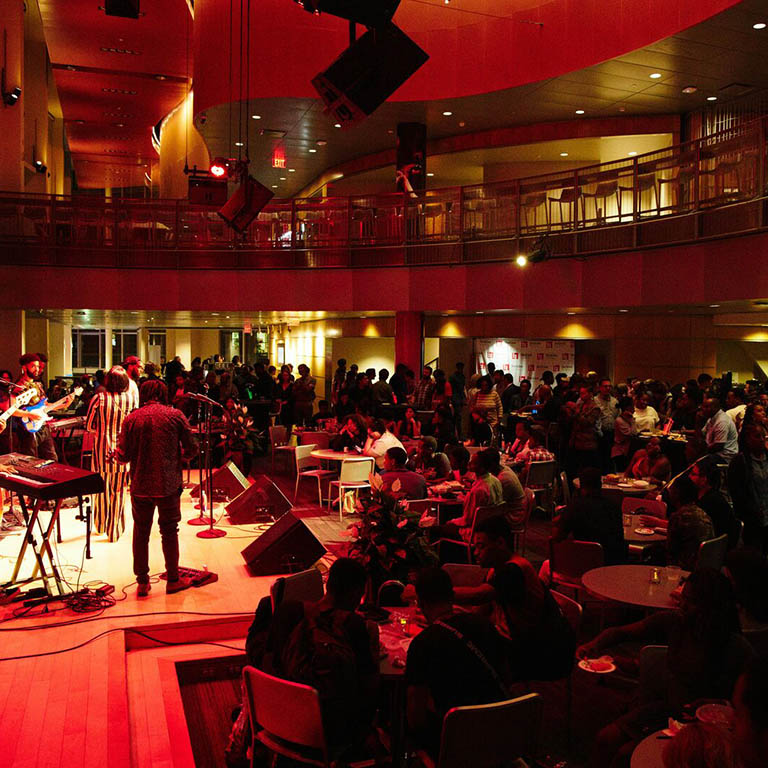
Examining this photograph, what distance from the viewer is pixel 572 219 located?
559 inches

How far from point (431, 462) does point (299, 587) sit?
15.3 ft

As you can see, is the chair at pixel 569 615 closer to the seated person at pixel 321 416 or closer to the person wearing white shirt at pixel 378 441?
the person wearing white shirt at pixel 378 441

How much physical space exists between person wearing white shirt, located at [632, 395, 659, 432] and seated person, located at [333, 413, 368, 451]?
394 centimetres

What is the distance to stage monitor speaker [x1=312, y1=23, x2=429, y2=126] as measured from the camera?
21.9 ft

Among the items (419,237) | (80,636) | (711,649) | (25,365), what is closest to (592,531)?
(711,649)

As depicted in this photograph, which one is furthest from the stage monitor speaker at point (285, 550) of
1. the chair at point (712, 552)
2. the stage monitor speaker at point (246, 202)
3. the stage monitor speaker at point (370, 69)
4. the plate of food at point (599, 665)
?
the stage monitor speaker at point (246, 202)

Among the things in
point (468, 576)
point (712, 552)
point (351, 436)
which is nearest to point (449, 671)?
point (468, 576)

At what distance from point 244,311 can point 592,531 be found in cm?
1257

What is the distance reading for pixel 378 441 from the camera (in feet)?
34.5

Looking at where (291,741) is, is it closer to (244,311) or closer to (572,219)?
(572,219)

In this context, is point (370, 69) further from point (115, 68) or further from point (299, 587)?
point (115, 68)

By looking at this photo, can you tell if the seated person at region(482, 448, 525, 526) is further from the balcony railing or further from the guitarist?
the balcony railing

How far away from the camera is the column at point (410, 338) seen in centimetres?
1708

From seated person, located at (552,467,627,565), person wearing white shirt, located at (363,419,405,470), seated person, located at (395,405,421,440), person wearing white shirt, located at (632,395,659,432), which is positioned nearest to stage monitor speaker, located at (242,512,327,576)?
seated person, located at (552,467,627,565)
